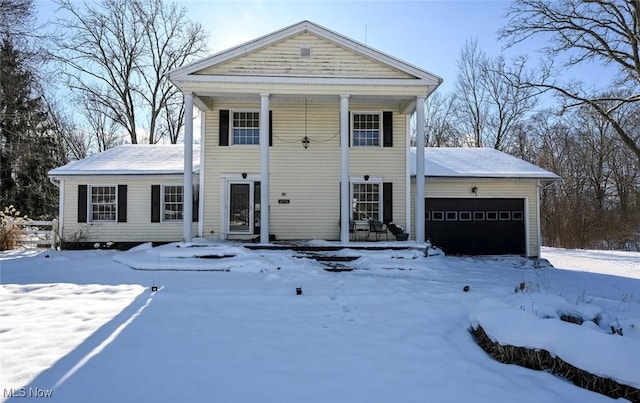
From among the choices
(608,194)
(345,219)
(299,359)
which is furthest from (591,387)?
(608,194)

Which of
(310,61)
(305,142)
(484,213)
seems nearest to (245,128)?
(305,142)

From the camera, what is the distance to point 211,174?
1210 cm

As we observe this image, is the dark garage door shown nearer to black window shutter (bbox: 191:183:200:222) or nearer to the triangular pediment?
the triangular pediment

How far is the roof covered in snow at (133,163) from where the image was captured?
12414 mm

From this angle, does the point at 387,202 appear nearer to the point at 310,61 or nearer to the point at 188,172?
the point at 310,61

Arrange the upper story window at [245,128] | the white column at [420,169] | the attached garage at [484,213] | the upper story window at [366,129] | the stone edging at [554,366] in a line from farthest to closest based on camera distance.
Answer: the attached garage at [484,213]
the upper story window at [366,129]
the upper story window at [245,128]
the white column at [420,169]
the stone edging at [554,366]

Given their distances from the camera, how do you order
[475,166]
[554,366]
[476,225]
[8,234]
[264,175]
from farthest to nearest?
1. [475,166]
2. [476,225]
3. [8,234]
4. [264,175]
5. [554,366]

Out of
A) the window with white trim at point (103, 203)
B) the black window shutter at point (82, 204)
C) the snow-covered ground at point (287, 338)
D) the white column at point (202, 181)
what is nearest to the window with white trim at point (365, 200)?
the snow-covered ground at point (287, 338)

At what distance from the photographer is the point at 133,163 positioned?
13273 mm

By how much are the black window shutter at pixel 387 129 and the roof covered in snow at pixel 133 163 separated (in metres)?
6.27

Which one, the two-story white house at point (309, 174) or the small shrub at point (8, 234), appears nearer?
the two-story white house at point (309, 174)

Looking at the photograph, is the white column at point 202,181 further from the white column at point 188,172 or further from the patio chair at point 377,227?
the patio chair at point 377,227

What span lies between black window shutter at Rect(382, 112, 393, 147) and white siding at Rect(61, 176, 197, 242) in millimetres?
6814

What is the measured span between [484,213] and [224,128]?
30.0 feet
